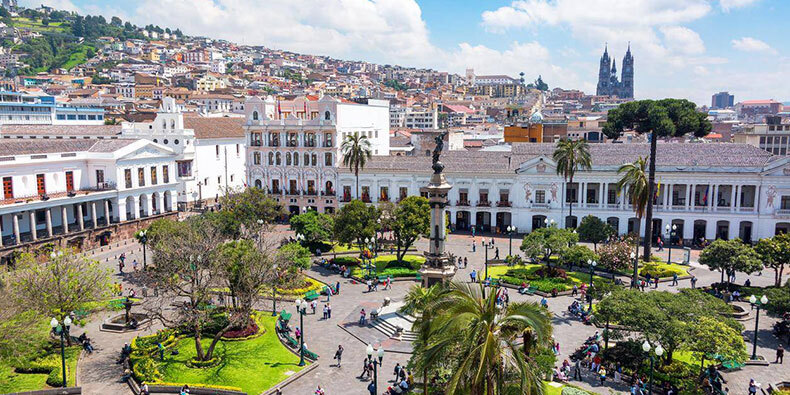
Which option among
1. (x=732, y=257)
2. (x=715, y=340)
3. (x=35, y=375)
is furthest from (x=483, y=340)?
(x=732, y=257)

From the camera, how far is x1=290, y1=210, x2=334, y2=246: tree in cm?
5053

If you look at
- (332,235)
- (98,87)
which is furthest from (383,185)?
(98,87)

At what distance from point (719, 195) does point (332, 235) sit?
123 ft

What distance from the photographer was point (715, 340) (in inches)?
956

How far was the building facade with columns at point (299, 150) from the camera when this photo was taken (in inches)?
2638

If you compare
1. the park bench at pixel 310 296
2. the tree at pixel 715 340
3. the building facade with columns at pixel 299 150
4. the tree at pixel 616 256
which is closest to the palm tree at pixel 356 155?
the building facade with columns at pixel 299 150

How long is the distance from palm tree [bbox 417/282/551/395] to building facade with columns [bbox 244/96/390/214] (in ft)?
166

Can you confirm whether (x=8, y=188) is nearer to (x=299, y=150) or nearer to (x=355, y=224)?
(x=299, y=150)

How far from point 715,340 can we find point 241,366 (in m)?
21.2

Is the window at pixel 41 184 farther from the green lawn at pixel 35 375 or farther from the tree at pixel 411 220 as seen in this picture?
the tree at pixel 411 220

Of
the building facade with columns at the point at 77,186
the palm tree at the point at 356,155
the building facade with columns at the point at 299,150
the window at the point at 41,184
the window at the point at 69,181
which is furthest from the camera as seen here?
the building facade with columns at the point at 299,150

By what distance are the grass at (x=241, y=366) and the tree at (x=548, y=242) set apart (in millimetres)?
20850

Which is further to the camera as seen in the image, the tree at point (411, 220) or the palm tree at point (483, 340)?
the tree at point (411, 220)

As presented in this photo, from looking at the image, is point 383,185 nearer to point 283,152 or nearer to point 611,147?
point 283,152
